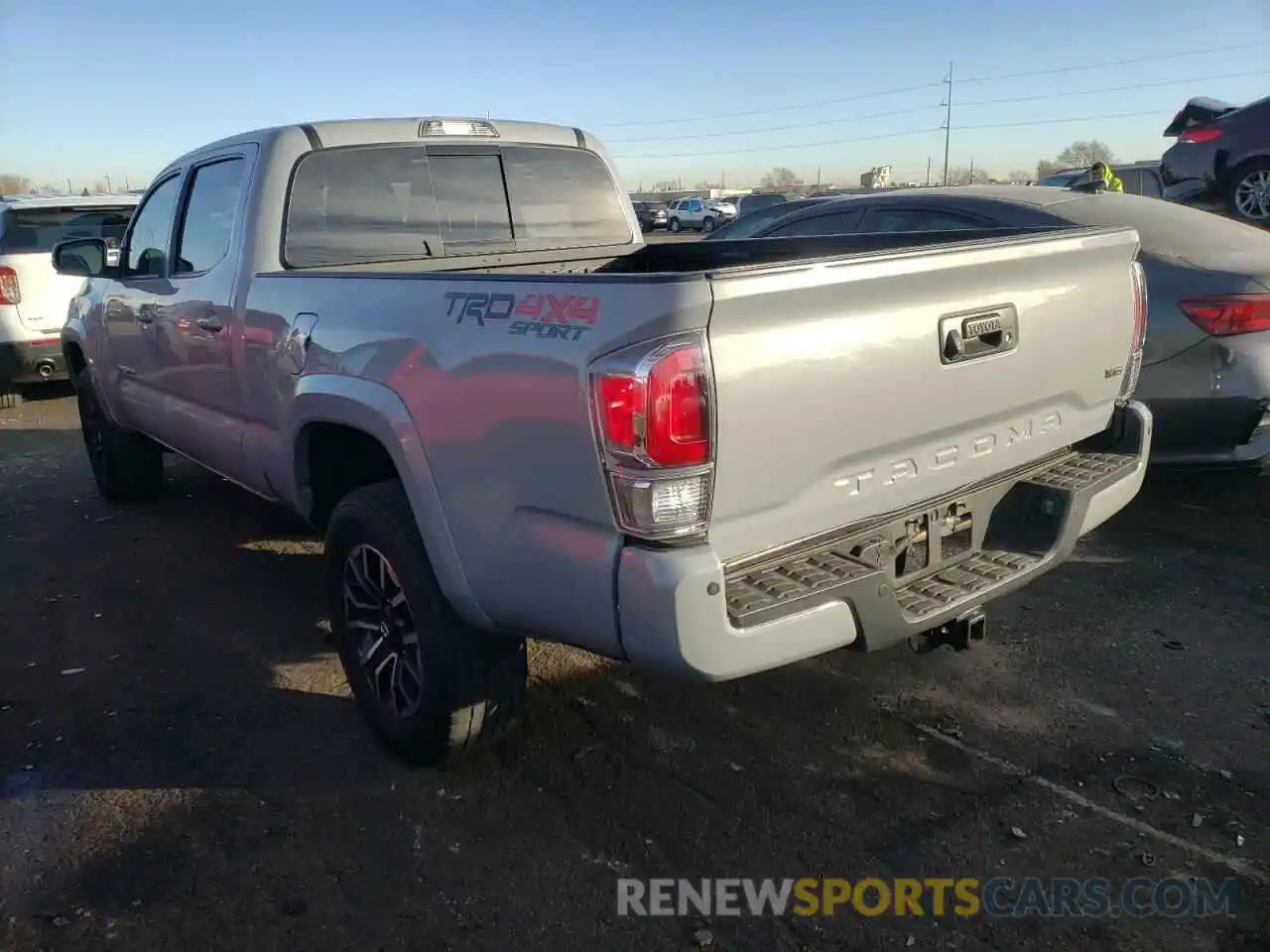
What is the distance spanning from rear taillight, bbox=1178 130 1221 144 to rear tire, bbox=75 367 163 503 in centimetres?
1051

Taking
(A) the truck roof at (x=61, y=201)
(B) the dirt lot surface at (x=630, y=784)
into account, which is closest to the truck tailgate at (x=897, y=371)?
(B) the dirt lot surface at (x=630, y=784)

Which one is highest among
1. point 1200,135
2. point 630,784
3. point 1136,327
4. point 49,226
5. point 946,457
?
point 1200,135

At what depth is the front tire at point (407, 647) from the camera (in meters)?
2.98

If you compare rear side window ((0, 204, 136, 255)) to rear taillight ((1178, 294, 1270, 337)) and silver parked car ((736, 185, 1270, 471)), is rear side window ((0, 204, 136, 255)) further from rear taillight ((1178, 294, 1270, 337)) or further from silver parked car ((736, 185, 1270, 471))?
rear taillight ((1178, 294, 1270, 337))

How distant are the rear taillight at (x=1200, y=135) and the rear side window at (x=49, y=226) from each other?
34.8 ft

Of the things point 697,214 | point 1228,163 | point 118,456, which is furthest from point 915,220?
point 697,214

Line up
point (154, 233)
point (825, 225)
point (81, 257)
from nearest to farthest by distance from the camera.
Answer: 1. point (154, 233)
2. point (81, 257)
3. point (825, 225)

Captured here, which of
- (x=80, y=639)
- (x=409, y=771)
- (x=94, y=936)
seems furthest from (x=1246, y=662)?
(x=80, y=639)

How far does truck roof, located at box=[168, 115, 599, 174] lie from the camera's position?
4008 mm

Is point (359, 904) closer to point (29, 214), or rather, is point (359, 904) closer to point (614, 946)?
point (614, 946)

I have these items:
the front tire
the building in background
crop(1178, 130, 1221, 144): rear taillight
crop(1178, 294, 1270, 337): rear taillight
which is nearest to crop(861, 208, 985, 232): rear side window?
crop(1178, 294, 1270, 337): rear taillight

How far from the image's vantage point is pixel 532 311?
2.47 metres

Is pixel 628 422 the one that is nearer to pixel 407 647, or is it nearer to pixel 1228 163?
pixel 407 647

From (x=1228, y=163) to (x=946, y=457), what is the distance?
9847mm
